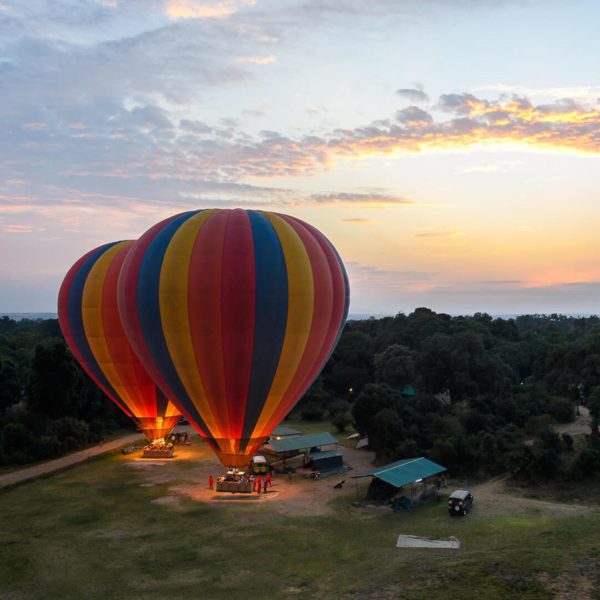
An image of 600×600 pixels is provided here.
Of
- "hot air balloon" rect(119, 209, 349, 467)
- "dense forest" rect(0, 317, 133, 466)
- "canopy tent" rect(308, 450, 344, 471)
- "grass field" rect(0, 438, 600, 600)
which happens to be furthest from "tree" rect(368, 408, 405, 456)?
"dense forest" rect(0, 317, 133, 466)

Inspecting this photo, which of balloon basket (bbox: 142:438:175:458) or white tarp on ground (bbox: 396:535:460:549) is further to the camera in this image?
balloon basket (bbox: 142:438:175:458)

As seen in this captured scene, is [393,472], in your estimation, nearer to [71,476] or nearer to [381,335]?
[71,476]

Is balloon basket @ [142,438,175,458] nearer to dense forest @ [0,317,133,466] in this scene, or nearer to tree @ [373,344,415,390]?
dense forest @ [0,317,133,466]

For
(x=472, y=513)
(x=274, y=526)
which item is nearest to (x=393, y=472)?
(x=472, y=513)

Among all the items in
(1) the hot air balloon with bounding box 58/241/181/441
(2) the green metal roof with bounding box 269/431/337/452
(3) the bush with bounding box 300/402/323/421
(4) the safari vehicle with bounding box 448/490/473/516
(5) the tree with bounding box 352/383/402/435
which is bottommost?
(3) the bush with bounding box 300/402/323/421

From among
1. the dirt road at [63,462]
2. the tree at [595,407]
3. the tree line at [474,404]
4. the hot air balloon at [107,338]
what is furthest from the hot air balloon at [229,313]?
the tree at [595,407]

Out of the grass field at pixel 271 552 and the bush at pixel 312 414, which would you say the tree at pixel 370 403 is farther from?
the bush at pixel 312 414

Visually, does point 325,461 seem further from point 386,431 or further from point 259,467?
point 386,431
